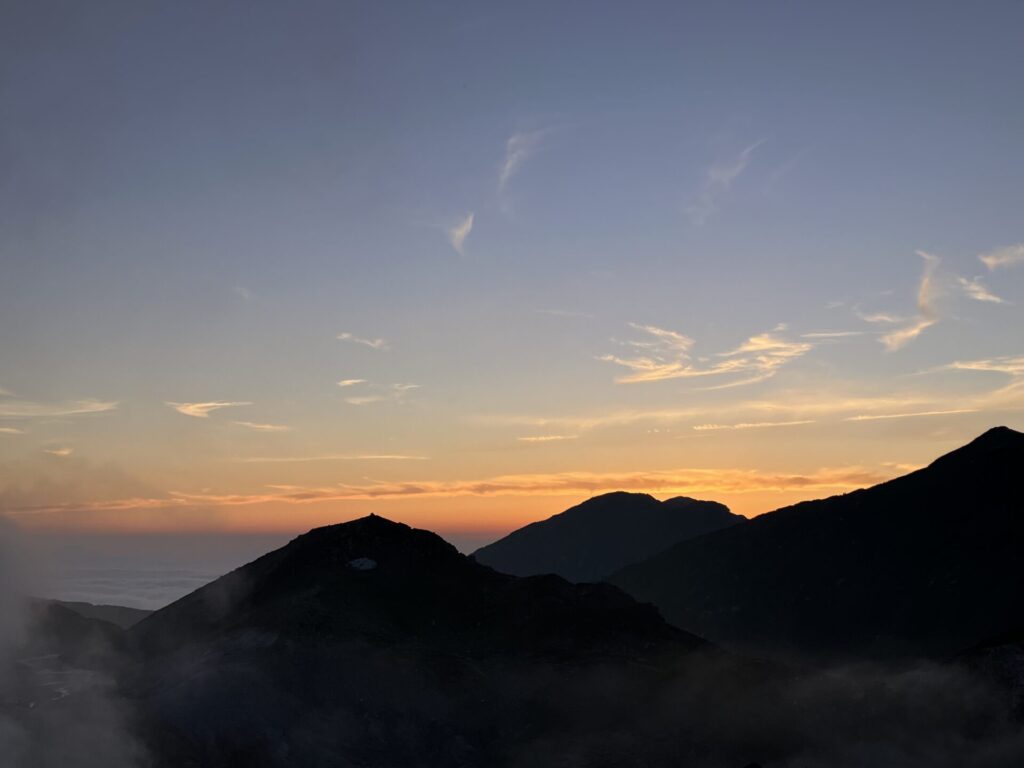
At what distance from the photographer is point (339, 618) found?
86750 millimetres

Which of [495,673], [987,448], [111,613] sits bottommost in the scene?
[111,613]

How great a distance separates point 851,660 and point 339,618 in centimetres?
6382

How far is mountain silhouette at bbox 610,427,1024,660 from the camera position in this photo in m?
118

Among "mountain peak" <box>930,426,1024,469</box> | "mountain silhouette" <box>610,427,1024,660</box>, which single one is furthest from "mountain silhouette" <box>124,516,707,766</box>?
"mountain peak" <box>930,426,1024,469</box>

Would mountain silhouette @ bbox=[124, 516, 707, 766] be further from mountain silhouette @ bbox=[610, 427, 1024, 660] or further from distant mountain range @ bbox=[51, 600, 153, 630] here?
distant mountain range @ bbox=[51, 600, 153, 630]

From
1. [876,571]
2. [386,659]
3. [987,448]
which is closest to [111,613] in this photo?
[386,659]

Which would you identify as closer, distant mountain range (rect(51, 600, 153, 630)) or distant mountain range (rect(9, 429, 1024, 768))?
distant mountain range (rect(9, 429, 1024, 768))

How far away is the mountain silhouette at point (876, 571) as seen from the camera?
118m

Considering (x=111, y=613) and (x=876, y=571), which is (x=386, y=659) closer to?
(x=876, y=571)

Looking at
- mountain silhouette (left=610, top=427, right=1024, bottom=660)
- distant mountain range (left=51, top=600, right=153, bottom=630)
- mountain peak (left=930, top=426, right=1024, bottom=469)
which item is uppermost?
mountain peak (left=930, top=426, right=1024, bottom=469)

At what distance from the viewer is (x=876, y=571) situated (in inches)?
5172

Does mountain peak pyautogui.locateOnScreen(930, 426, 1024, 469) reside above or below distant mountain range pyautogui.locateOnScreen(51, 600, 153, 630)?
above

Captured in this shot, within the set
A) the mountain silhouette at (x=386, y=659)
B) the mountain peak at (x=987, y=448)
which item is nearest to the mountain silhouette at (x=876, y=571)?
the mountain peak at (x=987, y=448)

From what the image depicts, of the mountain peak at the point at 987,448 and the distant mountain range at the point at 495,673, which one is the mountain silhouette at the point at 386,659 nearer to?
the distant mountain range at the point at 495,673
